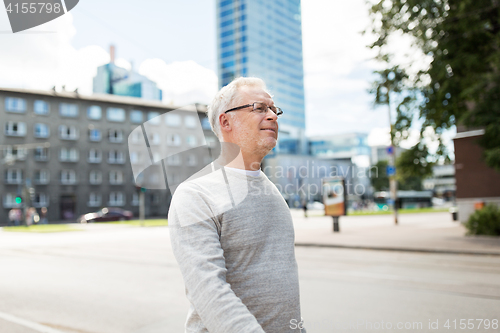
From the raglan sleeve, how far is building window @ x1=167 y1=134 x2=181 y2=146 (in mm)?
184

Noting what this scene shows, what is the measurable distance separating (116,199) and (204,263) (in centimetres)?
4948

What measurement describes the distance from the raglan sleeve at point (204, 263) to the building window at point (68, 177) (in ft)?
148

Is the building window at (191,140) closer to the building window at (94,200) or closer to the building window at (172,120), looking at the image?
the building window at (172,120)

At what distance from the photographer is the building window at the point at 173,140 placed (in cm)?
137

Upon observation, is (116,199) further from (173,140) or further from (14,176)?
(173,140)

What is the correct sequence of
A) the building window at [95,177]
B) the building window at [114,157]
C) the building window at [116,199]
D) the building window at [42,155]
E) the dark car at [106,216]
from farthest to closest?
the building window at [116,199], the building window at [114,157], the building window at [95,177], the dark car at [106,216], the building window at [42,155]

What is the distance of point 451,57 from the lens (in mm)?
13398

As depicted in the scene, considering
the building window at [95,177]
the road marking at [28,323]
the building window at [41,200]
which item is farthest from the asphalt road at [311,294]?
the building window at [95,177]

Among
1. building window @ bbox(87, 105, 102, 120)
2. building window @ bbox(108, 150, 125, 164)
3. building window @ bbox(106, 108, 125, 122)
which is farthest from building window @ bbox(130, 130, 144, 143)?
building window @ bbox(108, 150, 125, 164)

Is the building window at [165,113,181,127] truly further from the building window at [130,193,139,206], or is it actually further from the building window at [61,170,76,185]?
the building window at [130,193,139,206]

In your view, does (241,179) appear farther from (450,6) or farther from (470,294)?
(450,6)

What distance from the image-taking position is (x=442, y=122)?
15.1 meters

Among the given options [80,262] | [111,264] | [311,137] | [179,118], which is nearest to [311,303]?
[179,118]

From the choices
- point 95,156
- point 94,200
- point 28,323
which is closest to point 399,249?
point 28,323
